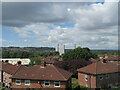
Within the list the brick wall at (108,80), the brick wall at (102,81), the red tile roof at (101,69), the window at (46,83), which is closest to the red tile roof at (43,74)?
the window at (46,83)

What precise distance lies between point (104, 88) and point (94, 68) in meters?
3.97

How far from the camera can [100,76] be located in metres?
26.9

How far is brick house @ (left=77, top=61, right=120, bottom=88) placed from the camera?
1050 inches

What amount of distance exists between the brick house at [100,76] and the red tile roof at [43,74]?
544 cm

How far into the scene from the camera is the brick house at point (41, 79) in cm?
→ 2248

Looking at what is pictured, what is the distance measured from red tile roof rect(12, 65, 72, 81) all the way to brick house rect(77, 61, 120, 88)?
17.8 ft

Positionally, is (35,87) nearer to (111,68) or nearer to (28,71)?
(28,71)

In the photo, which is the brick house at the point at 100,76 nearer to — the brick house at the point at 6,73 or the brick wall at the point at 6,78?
the brick house at the point at 6,73

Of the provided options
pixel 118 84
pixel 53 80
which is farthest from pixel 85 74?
pixel 53 80

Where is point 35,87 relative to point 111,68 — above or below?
below

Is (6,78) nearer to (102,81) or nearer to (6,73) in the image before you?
(6,73)

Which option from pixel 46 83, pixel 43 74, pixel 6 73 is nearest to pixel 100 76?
pixel 46 83

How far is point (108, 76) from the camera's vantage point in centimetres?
2758

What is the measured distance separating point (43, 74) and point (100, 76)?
10.5m
